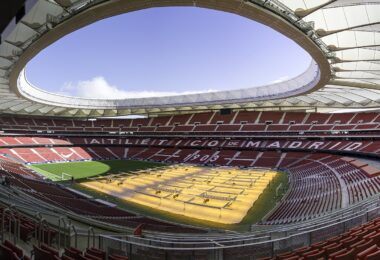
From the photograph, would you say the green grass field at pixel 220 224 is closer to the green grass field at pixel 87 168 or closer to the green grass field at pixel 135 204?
the green grass field at pixel 135 204

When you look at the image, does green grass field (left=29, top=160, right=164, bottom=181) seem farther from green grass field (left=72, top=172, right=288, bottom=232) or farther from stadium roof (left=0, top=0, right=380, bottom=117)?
Result: stadium roof (left=0, top=0, right=380, bottom=117)

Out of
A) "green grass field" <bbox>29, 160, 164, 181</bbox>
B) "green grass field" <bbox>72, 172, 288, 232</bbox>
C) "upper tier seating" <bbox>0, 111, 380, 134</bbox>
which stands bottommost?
"green grass field" <bbox>72, 172, 288, 232</bbox>

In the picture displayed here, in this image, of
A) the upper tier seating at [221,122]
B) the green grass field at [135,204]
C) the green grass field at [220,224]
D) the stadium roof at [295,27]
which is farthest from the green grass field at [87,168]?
the upper tier seating at [221,122]

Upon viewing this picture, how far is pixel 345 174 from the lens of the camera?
2767 centimetres

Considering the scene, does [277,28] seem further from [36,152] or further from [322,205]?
[36,152]

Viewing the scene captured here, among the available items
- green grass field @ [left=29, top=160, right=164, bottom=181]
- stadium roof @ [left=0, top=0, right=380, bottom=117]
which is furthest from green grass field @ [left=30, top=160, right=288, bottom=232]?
stadium roof @ [left=0, top=0, right=380, bottom=117]

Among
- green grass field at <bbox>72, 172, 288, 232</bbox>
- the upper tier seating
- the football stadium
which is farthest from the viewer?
→ the upper tier seating

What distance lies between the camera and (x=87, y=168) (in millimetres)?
46156

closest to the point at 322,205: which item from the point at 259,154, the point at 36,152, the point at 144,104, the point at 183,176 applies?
the point at 183,176

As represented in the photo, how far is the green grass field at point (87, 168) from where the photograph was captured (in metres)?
40.7

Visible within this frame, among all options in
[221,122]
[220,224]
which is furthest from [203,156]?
[220,224]

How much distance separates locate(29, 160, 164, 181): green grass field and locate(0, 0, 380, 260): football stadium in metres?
0.34

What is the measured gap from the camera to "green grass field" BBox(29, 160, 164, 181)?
4072 cm

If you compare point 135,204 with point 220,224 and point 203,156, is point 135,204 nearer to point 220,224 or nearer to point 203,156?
point 220,224
